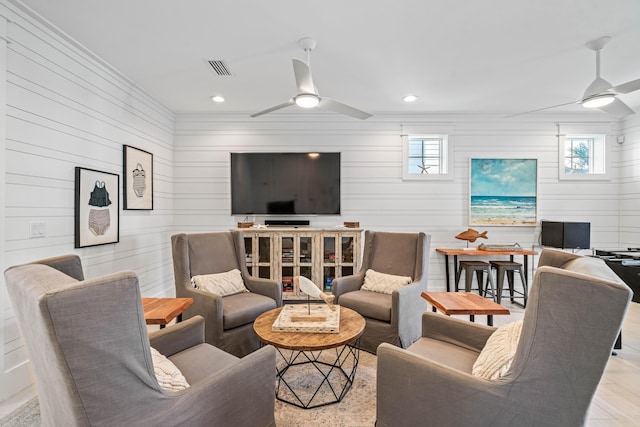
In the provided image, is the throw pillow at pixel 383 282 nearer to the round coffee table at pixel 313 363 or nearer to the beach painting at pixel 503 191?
the round coffee table at pixel 313 363

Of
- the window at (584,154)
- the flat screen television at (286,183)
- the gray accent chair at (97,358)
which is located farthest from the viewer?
the window at (584,154)

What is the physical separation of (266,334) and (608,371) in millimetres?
2734

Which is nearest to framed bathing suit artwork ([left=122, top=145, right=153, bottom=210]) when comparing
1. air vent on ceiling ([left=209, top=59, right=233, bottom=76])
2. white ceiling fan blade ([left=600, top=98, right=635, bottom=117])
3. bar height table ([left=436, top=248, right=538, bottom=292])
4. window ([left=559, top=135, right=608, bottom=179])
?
air vent on ceiling ([left=209, top=59, right=233, bottom=76])

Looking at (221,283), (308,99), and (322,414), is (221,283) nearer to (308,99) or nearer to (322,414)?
(322,414)

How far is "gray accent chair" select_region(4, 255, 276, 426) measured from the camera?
2.80 ft

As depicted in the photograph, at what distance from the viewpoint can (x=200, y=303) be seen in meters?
2.40

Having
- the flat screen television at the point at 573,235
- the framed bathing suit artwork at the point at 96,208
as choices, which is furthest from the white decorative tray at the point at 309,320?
the flat screen television at the point at 573,235

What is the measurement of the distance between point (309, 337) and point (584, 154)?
5344mm

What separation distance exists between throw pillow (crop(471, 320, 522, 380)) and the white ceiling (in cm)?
221

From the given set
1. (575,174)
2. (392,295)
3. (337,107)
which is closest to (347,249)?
(392,295)

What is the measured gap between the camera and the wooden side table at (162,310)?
1.86 m

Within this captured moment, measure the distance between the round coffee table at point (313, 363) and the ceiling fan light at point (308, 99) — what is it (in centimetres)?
177

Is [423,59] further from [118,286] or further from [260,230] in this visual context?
[118,286]

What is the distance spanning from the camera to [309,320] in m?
2.01
